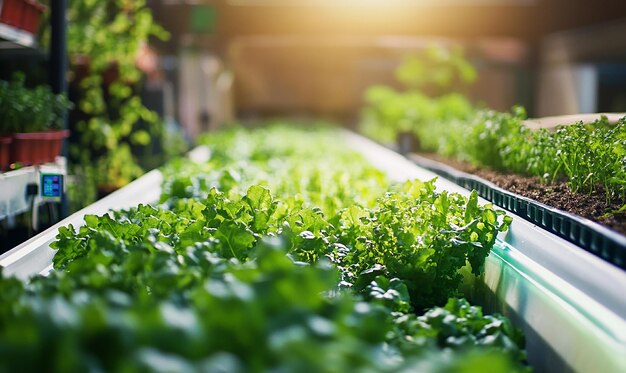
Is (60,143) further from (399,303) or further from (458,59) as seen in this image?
(458,59)

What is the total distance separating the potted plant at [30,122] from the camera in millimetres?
4531

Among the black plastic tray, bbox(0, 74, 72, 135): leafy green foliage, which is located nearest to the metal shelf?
bbox(0, 74, 72, 135): leafy green foliage

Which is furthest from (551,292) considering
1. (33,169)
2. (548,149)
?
(33,169)

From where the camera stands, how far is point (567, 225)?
104 inches

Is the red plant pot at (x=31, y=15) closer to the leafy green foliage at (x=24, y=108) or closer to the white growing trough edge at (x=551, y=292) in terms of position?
the leafy green foliage at (x=24, y=108)

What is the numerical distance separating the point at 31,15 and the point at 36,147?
971 mm

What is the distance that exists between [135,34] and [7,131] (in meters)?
3.54

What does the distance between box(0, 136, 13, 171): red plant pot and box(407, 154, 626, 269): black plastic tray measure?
7.56 ft

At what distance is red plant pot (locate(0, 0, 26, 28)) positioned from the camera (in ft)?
15.4

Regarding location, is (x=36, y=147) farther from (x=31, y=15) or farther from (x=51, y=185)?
(x=51, y=185)

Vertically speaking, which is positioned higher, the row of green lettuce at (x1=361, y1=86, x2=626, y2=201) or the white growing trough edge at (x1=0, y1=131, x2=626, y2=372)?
the row of green lettuce at (x1=361, y1=86, x2=626, y2=201)

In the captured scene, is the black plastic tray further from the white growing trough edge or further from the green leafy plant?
the green leafy plant

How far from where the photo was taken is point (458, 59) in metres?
12.1

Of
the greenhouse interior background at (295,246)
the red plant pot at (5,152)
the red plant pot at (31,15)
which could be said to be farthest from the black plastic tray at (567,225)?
the red plant pot at (31,15)
